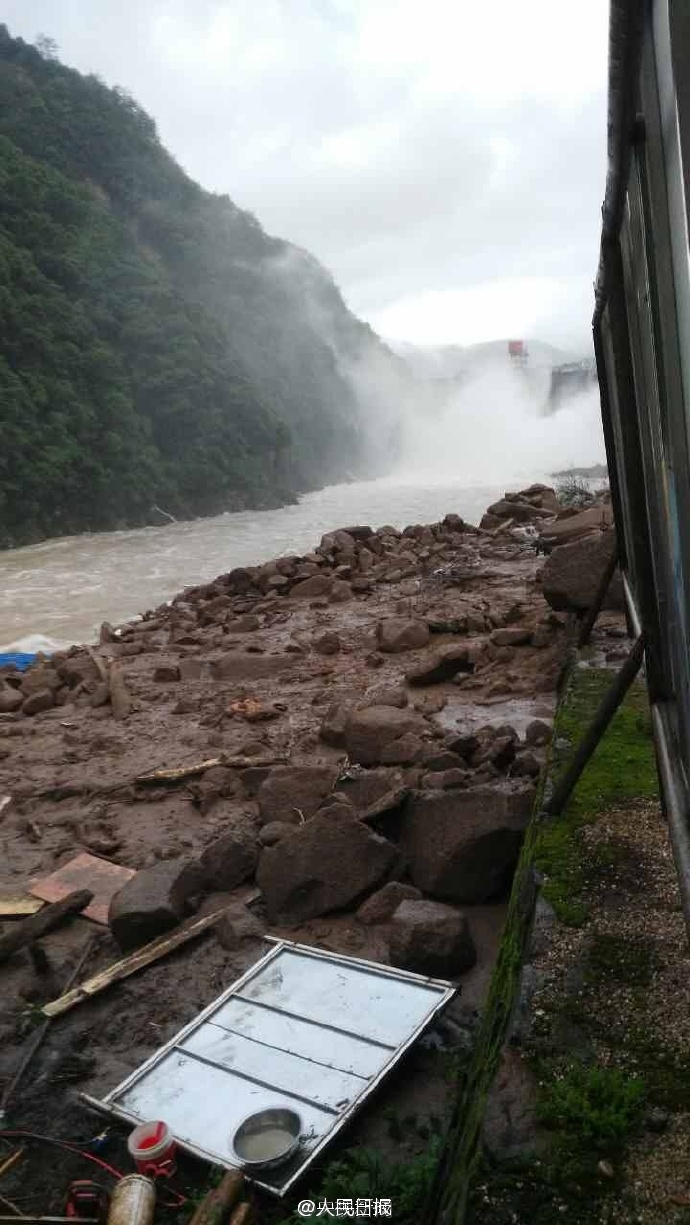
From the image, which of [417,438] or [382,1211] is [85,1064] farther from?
[417,438]

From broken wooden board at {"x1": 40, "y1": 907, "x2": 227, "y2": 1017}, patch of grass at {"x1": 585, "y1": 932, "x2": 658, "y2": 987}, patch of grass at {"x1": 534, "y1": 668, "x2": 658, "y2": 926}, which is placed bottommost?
broken wooden board at {"x1": 40, "y1": 907, "x2": 227, "y2": 1017}

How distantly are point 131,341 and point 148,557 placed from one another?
64.8ft

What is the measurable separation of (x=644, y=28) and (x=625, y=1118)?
1854 mm

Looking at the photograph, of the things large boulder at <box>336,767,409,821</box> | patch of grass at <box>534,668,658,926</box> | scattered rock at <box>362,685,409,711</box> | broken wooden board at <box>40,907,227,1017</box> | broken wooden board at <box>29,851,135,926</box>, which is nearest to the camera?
patch of grass at <box>534,668,658,926</box>

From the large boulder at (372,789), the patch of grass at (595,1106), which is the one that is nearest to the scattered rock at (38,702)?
the large boulder at (372,789)

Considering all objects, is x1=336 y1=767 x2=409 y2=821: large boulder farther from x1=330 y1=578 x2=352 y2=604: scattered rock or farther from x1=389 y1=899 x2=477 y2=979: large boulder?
x1=330 y1=578 x2=352 y2=604: scattered rock

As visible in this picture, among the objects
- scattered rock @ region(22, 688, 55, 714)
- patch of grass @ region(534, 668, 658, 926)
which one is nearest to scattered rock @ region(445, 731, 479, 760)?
patch of grass @ region(534, 668, 658, 926)

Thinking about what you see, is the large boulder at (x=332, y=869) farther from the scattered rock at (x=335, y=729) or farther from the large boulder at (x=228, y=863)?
the scattered rock at (x=335, y=729)

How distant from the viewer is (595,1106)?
1.85 metres

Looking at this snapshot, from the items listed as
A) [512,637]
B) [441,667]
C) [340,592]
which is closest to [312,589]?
[340,592]

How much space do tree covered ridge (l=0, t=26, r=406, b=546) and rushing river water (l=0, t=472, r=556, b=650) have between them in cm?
217

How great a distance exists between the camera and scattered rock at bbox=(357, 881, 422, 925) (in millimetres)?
3564

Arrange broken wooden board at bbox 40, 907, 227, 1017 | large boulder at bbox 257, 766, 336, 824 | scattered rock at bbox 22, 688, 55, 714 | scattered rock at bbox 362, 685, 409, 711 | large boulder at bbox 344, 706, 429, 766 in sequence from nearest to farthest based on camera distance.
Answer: broken wooden board at bbox 40, 907, 227, 1017
large boulder at bbox 257, 766, 336, 824
large boulder at bbox 344, 706, 429, 766
scattered rock at bbox 362, 685, 409, 711
scattered rock at bbox 22, 688, 55, 714

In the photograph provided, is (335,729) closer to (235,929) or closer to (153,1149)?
(235,929)
